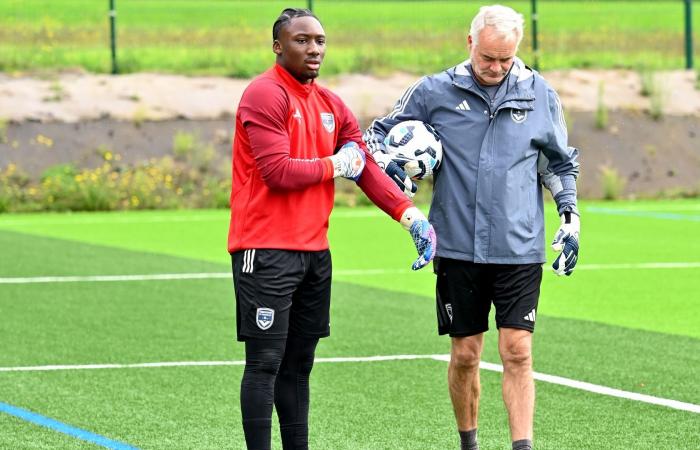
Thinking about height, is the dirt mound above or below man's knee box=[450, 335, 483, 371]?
below

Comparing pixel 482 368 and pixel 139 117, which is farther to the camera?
pixel 139 117

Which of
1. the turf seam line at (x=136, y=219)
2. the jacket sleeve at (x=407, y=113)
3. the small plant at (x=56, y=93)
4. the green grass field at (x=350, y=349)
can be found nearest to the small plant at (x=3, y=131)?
the small plant at (x=56, y=93)

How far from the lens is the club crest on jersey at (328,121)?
6547mm

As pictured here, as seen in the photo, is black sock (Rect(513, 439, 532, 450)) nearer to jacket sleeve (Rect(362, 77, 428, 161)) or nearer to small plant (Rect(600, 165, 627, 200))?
jacket sleeve (Rect(362, 77, 428, 161))

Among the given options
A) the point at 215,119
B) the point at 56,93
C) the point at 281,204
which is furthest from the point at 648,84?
the point at 281,204

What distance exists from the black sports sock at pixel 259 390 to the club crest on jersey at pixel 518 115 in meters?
1.48

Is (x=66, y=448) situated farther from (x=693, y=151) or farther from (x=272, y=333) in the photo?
(x=693, y=151)

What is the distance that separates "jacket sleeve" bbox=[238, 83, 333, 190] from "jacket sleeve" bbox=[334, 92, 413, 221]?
0.30 metres

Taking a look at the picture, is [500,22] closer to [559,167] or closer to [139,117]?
[559,167]

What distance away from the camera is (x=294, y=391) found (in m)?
6.74

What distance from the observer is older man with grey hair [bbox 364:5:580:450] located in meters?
6.92

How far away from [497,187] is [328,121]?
2.89 ft

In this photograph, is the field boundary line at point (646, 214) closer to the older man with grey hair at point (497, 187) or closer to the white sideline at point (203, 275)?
the white sideline at point (203, 275)

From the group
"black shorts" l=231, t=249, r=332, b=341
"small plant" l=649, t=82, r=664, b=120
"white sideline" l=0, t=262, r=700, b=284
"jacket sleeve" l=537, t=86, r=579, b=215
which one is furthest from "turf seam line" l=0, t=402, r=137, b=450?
"small plant" l=649, t=82, r=664, b=120
